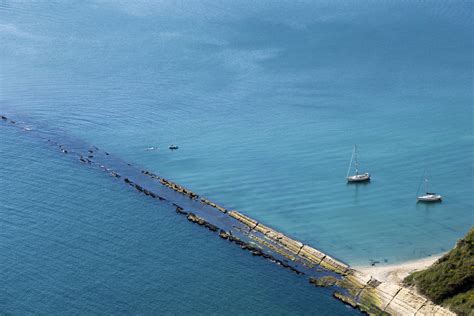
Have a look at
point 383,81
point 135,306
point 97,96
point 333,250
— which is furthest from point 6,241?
point 383,81

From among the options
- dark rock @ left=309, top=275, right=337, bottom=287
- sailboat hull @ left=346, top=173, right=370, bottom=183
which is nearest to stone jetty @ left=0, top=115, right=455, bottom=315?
dark rock @ left=309, top=275, right=337, bottom=287

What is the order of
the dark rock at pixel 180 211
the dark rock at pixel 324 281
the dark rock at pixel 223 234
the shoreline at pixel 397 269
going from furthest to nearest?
the dark rock at pixel 180 211
the dark rock at pixel 223 234
the shoreline at pixel 397 269
the dark rock at pixel 324 281

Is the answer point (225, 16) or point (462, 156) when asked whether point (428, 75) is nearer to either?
point (462, 156)

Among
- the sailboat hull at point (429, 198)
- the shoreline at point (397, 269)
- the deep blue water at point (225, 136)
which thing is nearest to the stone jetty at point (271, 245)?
the shoreline at point (397, 269)

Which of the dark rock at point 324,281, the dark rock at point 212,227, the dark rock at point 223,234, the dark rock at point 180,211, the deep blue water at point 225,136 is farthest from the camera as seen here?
the dark rock at point 180,211

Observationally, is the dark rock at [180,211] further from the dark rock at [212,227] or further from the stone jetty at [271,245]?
the dark rock at [212,227]

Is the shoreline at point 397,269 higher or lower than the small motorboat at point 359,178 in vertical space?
lower

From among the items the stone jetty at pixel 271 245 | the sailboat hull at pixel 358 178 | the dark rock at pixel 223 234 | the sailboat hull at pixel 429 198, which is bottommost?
the dark rock at pixel 223 234

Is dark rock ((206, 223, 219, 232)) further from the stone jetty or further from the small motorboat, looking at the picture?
the small motorboat

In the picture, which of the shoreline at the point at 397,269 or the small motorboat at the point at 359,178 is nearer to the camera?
the shoreline at the point at 397,269

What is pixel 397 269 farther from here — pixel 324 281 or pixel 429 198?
pixel 429 198
